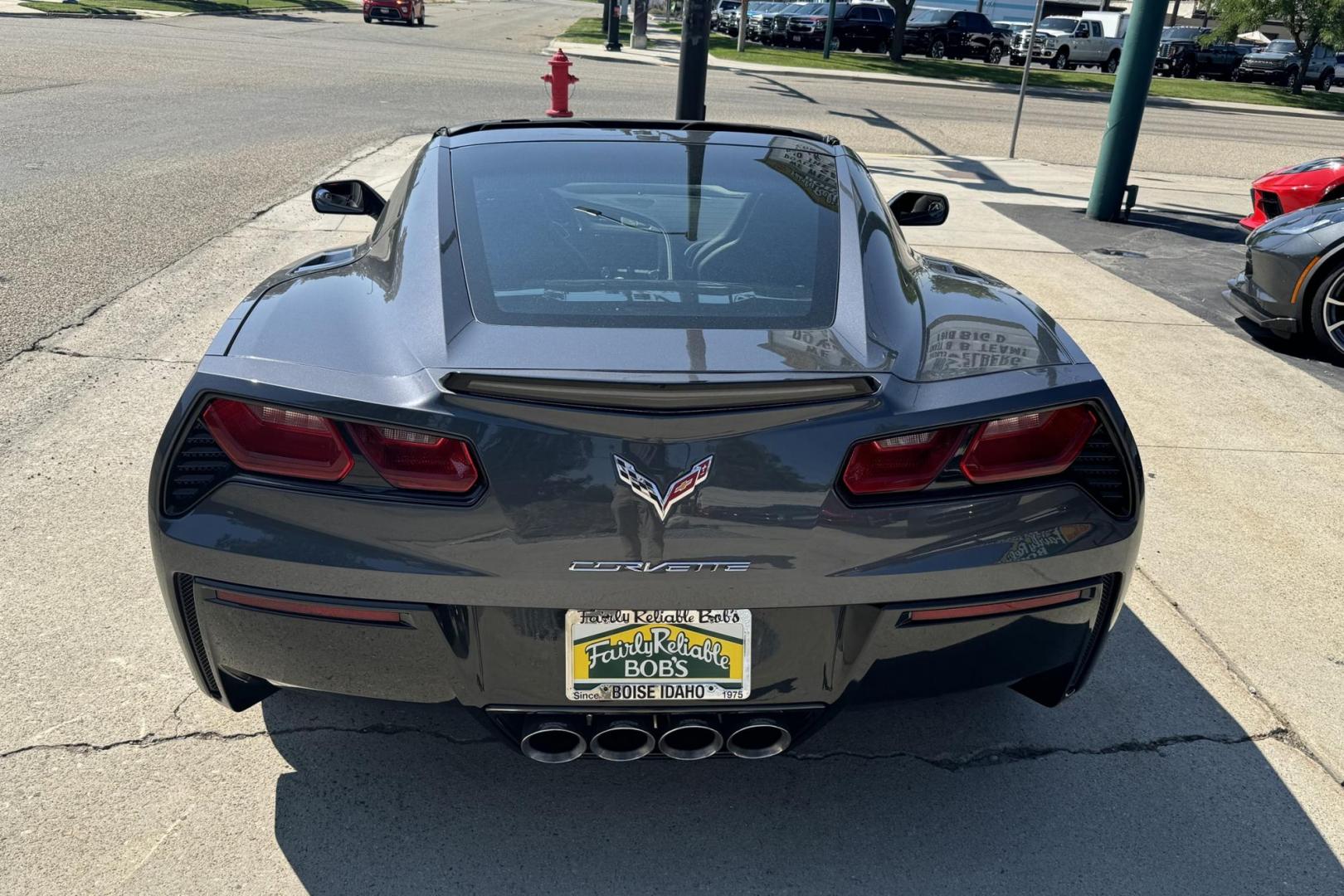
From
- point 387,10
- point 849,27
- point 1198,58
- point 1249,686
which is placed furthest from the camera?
point 1198,58

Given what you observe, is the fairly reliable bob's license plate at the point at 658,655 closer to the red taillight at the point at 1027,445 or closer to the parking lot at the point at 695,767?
the parking lot at the point at 695,767

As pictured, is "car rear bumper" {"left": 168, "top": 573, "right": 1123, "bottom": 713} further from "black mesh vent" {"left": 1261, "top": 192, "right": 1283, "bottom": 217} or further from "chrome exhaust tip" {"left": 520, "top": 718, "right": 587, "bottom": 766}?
"black mesh vent" {"left": 1261, "top": 192, "right": 1283, "bottom": 217}

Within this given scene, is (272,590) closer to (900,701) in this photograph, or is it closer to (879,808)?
(900,701)

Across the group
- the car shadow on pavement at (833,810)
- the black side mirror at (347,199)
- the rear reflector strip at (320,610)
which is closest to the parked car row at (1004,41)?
the black side mirror at (347,199)

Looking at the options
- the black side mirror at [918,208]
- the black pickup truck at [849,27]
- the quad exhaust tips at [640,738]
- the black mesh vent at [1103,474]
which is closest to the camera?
the quad exhaust tips at [640,738]

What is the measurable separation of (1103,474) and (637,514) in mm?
1036

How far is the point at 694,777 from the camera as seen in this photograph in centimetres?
277

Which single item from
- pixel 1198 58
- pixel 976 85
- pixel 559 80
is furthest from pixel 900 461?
pixel 1198 58

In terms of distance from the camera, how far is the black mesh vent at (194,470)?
7.40 feet

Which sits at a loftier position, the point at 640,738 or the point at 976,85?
the point at 640,738

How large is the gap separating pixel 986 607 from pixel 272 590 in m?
1.41

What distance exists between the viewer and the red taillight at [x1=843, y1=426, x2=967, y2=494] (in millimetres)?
2186

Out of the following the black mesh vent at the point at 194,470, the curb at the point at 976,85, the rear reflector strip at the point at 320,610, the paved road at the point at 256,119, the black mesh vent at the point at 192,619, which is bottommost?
the curb at the point at 976,85

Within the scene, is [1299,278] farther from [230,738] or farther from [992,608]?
[230,738]
